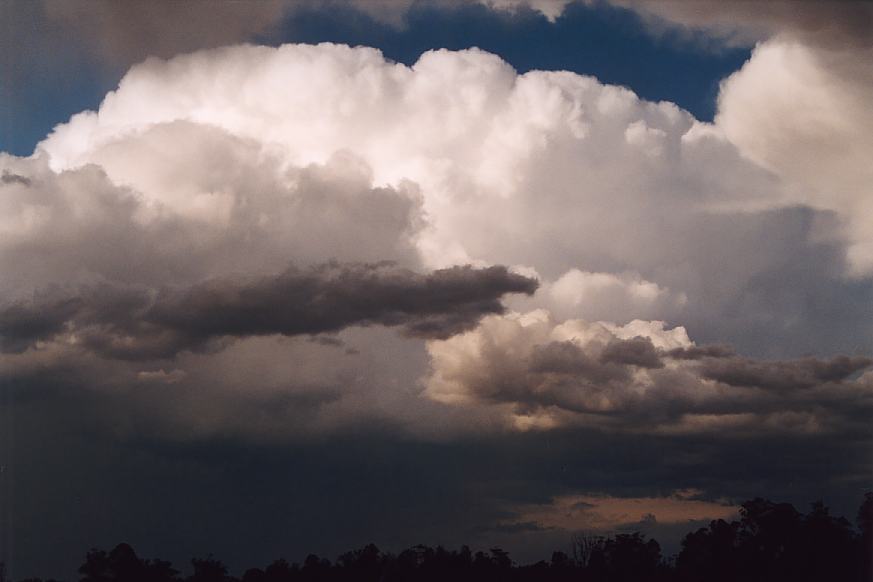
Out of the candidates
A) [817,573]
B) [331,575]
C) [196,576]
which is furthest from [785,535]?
[196,576]

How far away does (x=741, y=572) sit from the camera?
6294 inches

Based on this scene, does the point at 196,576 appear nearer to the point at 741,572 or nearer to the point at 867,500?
the point at 741,572

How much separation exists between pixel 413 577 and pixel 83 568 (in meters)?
54.2

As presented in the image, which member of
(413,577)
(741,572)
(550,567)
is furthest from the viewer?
(550,567)

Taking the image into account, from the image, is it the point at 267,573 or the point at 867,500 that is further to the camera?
the point at 267,573

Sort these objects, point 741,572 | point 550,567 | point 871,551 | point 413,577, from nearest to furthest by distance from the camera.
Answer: point 871,551 → point 741,572 → point 413,577 → point 550,567

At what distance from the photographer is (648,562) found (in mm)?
184375

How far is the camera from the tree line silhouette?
157m

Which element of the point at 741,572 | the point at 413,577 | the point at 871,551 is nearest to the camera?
the point at 871,551

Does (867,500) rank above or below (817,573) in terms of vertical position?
above

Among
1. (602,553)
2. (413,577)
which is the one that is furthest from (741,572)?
(413,577)

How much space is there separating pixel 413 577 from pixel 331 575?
69.0 feet

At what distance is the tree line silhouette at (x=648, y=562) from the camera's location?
157 m

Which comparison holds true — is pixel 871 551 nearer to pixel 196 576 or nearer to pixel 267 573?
pixel 267 573
